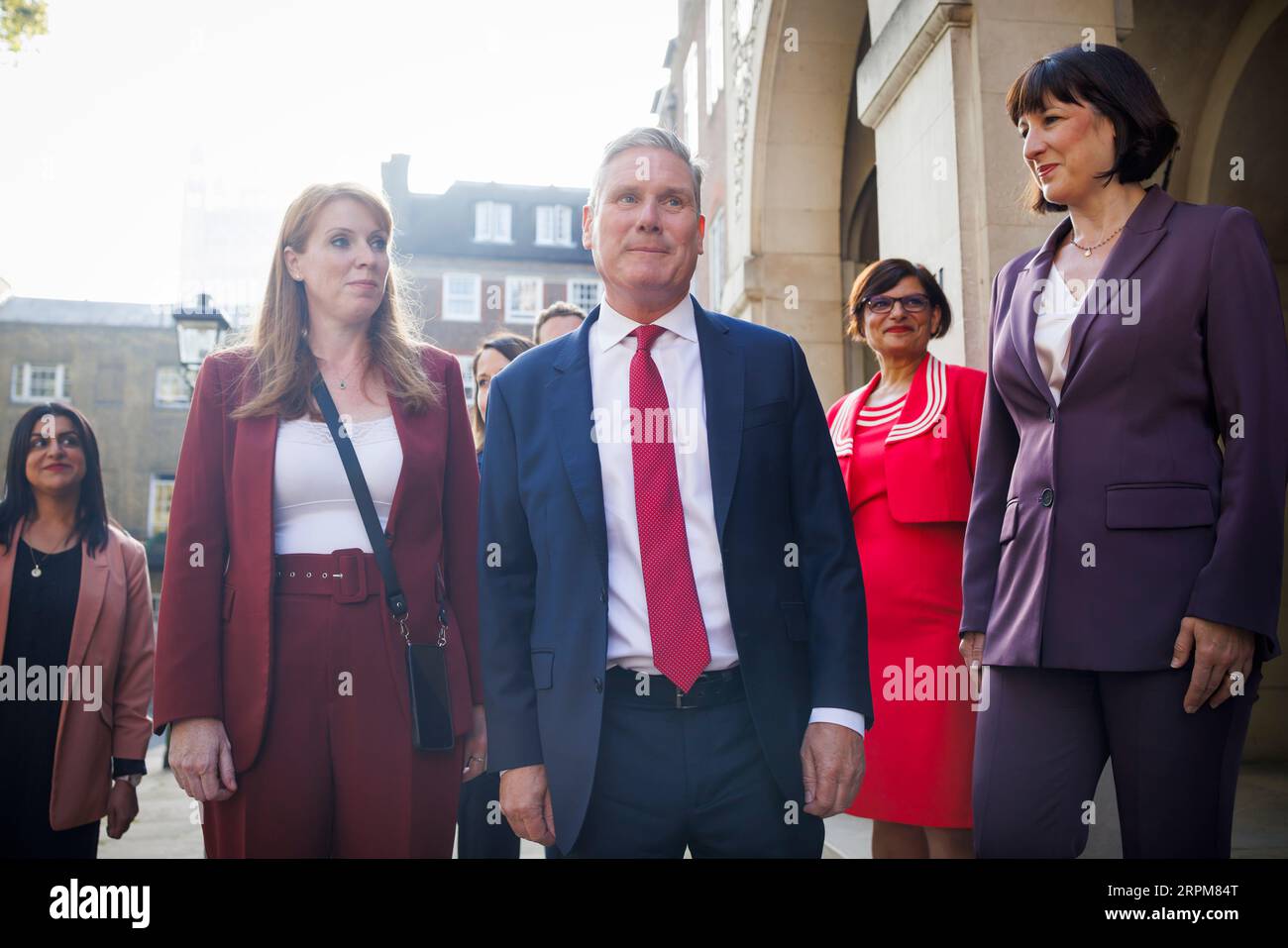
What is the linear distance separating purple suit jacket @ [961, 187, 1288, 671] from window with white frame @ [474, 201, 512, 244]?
45.3 m

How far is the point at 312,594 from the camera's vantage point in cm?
272

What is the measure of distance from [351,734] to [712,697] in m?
0.95

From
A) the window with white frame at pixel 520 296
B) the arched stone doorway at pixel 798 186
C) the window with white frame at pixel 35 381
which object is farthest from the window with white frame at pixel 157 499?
the arched stone doorway at pixel 798 186

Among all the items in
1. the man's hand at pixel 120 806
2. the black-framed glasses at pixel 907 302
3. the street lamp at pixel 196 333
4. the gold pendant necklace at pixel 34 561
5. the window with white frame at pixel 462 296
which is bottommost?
the man's hand at pixel 120 806

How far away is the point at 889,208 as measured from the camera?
5871 millimetres

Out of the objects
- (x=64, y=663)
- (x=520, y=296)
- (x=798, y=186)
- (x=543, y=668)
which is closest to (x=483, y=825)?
(x=64, y=663)

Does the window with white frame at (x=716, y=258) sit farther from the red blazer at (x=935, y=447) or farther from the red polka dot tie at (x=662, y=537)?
the red polka dot tie at (x=662, y=537)

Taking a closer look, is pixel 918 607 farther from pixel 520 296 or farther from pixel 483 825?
pixel 520 296

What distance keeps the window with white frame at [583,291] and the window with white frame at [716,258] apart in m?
30.2

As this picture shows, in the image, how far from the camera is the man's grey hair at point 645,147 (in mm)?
2582

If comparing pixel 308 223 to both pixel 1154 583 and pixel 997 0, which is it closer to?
pixel 1154 583

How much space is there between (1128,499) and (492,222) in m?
46.3

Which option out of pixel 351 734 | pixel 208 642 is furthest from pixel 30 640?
pixel 351 734

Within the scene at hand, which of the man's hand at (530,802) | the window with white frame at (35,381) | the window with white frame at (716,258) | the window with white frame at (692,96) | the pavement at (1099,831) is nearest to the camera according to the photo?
the man's hand at (530,802)
